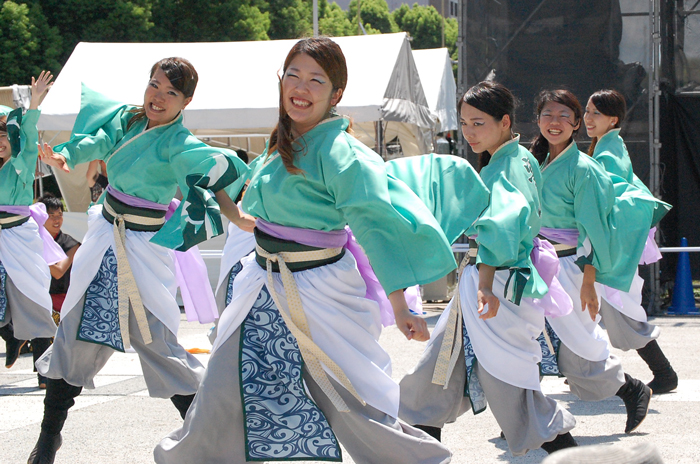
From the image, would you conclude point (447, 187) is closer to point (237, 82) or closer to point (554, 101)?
point (554, 101)

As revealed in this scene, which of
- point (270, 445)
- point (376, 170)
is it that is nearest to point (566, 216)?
point (376, 170)

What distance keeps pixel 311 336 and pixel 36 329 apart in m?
3.49

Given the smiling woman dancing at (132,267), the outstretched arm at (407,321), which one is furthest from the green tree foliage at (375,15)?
the outstretched arm at (407,321)

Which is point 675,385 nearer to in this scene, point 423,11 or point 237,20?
point 237,20

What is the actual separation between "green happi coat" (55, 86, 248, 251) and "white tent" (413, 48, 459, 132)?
9.32m

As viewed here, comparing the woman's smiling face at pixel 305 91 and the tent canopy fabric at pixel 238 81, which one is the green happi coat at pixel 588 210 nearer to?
the woman's smiling face at pixel 305 91

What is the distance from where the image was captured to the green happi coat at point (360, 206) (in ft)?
8.13

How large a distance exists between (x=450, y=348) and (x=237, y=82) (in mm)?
7356

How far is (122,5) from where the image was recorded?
67.3ft

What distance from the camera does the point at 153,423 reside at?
14.7ft

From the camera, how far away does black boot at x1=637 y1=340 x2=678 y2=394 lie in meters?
4.93

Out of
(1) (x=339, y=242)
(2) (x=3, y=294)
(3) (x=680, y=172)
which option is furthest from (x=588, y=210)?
(3) (x=680, y=172)

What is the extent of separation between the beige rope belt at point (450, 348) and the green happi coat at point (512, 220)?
266mm

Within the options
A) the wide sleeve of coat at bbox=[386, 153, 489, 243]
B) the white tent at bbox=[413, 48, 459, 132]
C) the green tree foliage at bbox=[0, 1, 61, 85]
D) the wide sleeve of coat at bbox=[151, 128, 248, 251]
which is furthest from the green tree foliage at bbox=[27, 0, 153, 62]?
the wide sleeve of coat at bbox=[386, 153, 489, 243]
